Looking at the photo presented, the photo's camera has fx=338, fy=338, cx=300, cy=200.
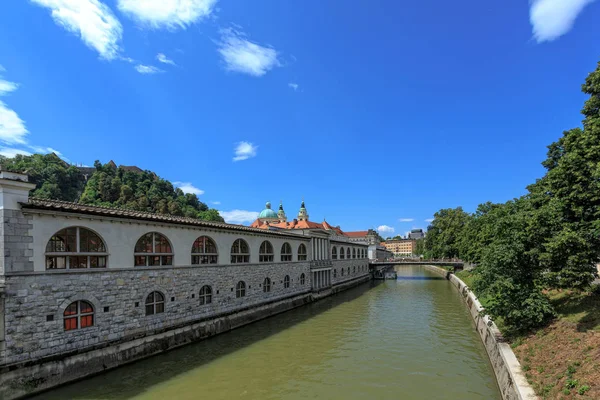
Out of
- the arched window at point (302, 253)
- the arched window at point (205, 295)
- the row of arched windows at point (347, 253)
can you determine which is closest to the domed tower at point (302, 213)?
the row of arched windows at point (347, 253)

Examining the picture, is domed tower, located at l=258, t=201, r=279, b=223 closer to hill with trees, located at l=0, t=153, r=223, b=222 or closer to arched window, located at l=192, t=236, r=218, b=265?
hill with trees, located at l=0, t=153, r=223, b=222

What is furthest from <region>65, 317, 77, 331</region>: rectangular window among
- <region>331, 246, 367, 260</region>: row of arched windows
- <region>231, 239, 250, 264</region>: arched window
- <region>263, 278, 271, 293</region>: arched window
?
<region>331, 246, 367, 260</region>: row of arched windows

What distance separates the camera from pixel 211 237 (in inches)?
876

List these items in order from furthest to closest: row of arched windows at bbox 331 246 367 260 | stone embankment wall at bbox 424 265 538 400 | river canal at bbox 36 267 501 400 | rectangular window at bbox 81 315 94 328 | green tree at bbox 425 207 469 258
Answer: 1. green tree at bbox 425 207 469 258
2. row of arched windows at bbox 331 246 367 260
3. rectangular window at bbox 81 315 94 328
4. river canal at bbox 36 267 501 400
5. stone embankment wall at bbox 424 265 538 400

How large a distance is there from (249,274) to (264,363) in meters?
9.94

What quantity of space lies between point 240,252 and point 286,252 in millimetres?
7973

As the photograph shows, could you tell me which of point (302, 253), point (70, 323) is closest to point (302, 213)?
point (302, 253)

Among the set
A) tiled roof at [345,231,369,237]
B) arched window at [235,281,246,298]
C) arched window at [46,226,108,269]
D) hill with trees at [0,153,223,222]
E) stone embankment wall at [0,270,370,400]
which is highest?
hill with trees at [0,153,223,222]

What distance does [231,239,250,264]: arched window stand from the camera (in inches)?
965

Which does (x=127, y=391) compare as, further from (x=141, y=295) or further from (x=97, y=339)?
(x=141, y=295)

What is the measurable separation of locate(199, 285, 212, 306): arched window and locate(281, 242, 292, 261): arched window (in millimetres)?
10888

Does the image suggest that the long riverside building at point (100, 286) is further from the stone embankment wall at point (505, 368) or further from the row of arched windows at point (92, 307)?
the stone embankment wall at point (505, 368)

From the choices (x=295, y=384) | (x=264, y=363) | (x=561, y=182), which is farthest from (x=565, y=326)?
(x=264, y=363)

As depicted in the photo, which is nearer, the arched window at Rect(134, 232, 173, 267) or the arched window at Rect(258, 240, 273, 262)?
the arched window at Rect(134, 232, 173, 267)
